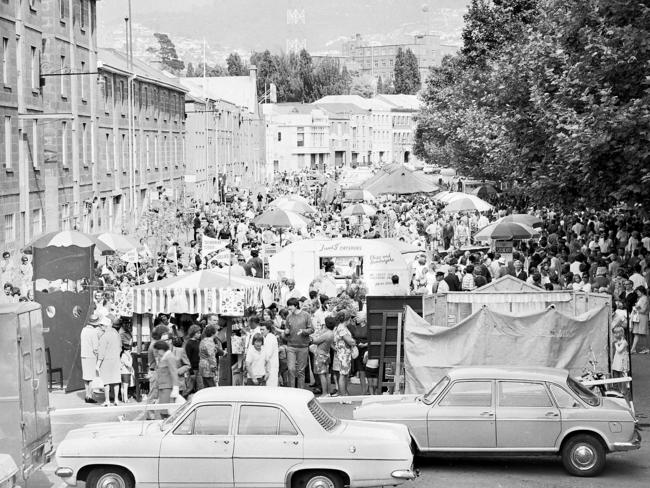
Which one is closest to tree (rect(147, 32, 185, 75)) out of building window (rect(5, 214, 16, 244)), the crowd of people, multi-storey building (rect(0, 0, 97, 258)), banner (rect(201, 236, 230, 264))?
multi-storey building (rect(0, 0, 97, 258))

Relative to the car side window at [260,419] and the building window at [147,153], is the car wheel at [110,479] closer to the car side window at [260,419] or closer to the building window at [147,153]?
the car side window at [260,419]

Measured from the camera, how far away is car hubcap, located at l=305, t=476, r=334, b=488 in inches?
487

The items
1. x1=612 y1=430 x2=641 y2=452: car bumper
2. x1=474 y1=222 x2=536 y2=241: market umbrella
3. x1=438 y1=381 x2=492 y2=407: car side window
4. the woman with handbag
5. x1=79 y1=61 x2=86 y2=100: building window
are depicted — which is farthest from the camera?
x1=79 y1=61 x2=86 y2=100: building window

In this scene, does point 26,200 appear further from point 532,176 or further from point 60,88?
point 532,176

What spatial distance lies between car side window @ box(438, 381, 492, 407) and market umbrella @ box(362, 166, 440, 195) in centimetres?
2258

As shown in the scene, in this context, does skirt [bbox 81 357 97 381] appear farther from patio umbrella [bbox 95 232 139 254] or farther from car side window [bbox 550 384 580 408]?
patio umbrella [bbox 95 232 139 254]

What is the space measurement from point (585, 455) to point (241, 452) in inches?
171

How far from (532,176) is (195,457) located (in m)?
17.3

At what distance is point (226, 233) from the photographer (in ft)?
132

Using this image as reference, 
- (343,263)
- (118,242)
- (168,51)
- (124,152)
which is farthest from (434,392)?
(168,51)

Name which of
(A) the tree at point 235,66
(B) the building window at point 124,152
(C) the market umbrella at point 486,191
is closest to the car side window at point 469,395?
(B) the building window at point 124,152

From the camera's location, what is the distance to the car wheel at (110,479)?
1245cm

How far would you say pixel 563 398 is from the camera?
14.1 m

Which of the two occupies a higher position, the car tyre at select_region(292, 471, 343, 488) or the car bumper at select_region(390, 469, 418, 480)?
the car bumper at select_region(390, 469, 418, 480)
